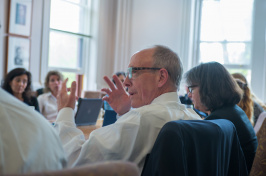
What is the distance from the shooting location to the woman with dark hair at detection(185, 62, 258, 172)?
180 centimetres

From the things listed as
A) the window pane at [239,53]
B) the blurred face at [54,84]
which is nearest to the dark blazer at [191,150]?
the blurred face at [54,84]

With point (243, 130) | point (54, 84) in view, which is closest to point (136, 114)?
point (243, 130)

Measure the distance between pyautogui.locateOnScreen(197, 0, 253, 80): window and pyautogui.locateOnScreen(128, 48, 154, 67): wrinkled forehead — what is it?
4.86 metres

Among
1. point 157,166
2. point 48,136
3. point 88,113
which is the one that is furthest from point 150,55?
point 88,113

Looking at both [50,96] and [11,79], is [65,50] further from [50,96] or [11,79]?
[11,79]

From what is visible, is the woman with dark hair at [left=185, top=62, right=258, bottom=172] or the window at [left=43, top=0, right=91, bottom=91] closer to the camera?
the woman with dark hair at [left=185, top=62, right=258, bottom=172]

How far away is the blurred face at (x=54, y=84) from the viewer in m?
4.21

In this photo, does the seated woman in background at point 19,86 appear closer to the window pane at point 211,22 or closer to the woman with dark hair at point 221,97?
the woman with dark hair at point 221,97

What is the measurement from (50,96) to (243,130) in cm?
291

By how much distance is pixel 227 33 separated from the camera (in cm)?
621

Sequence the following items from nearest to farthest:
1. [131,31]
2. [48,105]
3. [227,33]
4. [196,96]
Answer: [196,96], [48,105], [227,33], [131,31]

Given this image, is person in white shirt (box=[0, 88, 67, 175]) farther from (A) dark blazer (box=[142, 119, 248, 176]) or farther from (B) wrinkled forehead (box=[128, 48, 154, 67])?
(B) wrinkled forehead (box=[128, 48, 154, 67])

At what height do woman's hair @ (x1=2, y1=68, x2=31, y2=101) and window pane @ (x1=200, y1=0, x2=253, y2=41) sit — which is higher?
window pane @ (x1=200, y1=0, x2=253, y2=41)

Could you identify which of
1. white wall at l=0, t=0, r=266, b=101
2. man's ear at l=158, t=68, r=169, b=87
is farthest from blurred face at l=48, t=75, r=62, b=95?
man's ear at l=158, t=68, r=169, b=87
